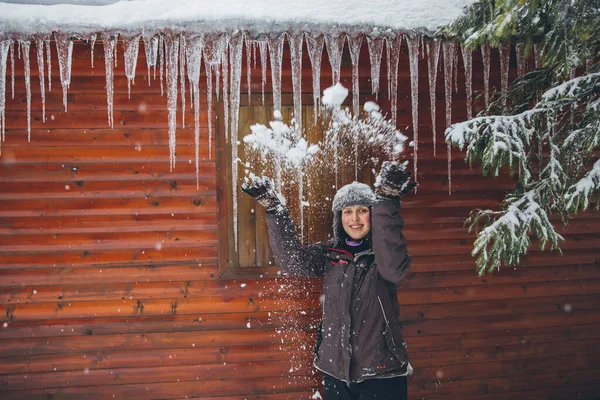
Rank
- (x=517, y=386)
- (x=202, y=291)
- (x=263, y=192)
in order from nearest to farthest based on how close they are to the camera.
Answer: (x=263, y=192) < (x=202, y=291) < (x=517, y=386)

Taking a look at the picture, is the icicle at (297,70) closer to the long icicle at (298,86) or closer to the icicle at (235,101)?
the long icicle at (298,86)

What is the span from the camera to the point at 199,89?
4258 mm

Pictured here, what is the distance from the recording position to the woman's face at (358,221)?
3.09 metres

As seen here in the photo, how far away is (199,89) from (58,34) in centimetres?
125

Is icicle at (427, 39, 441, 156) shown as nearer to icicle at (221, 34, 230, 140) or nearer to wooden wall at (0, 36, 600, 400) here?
wooden wall at (0, 36, 600, 400)

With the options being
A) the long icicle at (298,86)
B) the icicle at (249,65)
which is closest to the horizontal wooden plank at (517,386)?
the long icicle at (298,86)

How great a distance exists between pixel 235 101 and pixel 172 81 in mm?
572

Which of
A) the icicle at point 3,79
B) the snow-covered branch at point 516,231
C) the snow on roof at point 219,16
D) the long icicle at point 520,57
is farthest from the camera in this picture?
the long icicle at point 520,57

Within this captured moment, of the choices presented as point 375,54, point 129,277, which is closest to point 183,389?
point 129,277

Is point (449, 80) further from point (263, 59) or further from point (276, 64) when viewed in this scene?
point (263, 59)

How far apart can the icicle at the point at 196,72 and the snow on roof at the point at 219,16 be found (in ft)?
0.48

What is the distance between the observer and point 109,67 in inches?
151

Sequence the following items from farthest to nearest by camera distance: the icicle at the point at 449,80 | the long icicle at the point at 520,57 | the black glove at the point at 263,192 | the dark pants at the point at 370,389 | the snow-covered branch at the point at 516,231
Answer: the long icicle at the point at 520,57
the icicle at the point at 449,80
the black glove at the point at 263,192
the snow-covered branch at the point at 516,231
the dark pants at the point at 370,389

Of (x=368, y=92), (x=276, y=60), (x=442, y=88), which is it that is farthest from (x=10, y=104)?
(x=442, y=88)
